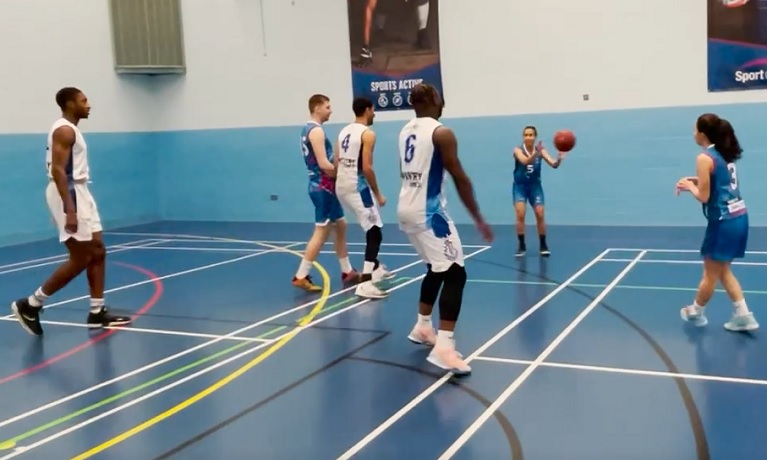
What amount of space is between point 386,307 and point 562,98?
690 cm

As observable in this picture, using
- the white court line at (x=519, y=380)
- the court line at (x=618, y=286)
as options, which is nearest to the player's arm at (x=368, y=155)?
the court line at (x=618, y=286)

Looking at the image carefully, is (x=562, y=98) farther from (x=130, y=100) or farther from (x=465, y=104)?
(x=130, y=100)

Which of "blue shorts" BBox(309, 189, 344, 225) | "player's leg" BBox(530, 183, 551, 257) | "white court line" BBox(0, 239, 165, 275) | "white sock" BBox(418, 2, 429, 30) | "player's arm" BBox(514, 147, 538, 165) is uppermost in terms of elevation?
"white sock" BBox(418, 2, 429, 30)

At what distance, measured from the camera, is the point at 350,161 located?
787cm

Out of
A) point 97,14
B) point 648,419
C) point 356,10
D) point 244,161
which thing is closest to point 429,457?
point 648,419

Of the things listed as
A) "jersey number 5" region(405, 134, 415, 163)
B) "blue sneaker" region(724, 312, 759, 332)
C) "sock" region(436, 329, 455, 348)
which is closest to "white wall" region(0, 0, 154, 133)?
"jersey number 5" region(405, 134, 415, 163)

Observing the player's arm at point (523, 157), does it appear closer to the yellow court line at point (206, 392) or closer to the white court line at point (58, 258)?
the yellow court line at point (206, 392)

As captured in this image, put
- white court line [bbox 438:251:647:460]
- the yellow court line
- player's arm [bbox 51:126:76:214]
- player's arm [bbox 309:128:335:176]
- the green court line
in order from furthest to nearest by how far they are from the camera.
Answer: player's arm [bbox 309:128:335:176], player's arm [bbox 51:126:76:214], the green court line, the yellow court line, white court line [bbox 438:251:647:460]

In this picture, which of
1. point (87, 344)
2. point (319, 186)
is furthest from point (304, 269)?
point (87, 344)

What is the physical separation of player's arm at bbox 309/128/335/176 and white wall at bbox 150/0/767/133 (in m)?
6.04

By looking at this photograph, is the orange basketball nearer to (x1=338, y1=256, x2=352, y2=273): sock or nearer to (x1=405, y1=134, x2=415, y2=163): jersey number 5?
(x1=338, y1=256, x2=352, y2=273): sock

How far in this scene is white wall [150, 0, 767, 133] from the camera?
1200 centimetres

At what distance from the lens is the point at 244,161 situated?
15812 mm

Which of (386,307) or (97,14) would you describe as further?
(97,14)
